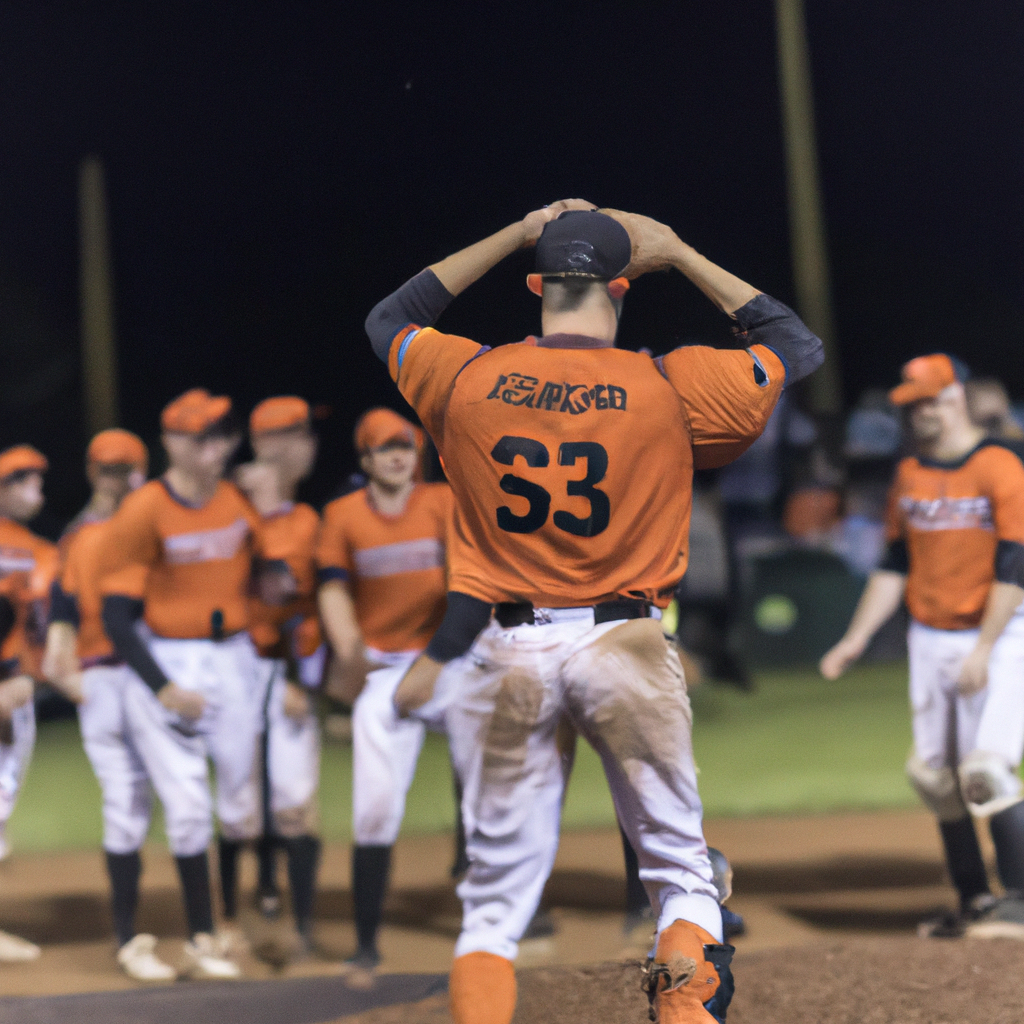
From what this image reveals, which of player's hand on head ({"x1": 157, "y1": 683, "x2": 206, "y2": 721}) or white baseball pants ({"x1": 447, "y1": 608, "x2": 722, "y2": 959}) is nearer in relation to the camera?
white baseball pants ({"x1": 447, "y1": 608, "x2": 722, "y2": 959})

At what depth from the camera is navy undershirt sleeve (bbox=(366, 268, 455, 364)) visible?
2996 millimetres

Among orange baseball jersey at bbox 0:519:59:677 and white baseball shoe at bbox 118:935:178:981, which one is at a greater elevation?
orange baseball jersey at bbox 0:519:59:677

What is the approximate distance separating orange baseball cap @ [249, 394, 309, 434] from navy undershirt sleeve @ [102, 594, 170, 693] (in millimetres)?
1091

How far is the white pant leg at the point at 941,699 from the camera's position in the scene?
4660 millimetres

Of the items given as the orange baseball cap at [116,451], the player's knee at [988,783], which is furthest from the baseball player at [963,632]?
the orange baseball cap at [116,451]

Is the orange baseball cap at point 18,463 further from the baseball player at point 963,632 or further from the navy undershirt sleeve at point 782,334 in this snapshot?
the navy undershirt sleeve at point 782,334

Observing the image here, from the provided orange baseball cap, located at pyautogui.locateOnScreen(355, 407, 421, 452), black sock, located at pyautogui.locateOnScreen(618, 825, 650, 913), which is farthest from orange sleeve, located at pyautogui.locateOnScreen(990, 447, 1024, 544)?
orange baseball cap, located at pyautogui.locateOnScreen(355, 407, 421, 452)

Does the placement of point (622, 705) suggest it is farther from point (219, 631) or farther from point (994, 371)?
point (994, 371)

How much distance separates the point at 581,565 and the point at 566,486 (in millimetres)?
175

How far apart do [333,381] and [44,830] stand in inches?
335

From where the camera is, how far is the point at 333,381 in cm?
1555

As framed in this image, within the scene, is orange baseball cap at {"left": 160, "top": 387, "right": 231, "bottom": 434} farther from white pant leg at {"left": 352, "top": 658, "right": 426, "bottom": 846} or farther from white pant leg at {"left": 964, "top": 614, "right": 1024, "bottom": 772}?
white pant leg at {"left": 964, "top": 614, "right": 1024, "bottom": 772}

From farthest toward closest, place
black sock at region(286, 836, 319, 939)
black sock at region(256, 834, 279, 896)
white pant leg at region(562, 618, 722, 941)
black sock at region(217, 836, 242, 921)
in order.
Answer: black sock at region(256, 834, 279, 896) < black sock at region(217, 836, 242, 921) < black sock at region(286, 836, 319, 939) < white pant leg at region(562, 618, 722, 941)

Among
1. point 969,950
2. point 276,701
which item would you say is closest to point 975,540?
point 969,950
